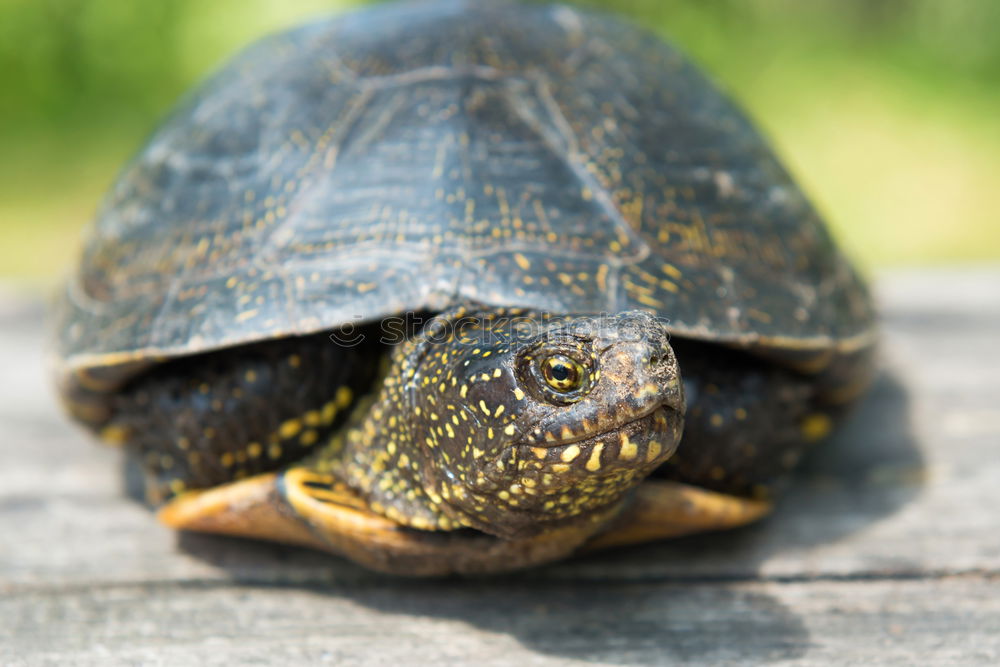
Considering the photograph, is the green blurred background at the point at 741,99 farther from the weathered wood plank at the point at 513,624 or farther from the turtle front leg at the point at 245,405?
the weathered wood plank at the point at 513,624

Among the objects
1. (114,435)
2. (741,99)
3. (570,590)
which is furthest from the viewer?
(741,99)

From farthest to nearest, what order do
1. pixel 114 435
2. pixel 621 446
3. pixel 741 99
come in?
pixel 741 99 → pixel 114 435 → pixel 621 446

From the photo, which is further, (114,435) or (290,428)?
(114,435)

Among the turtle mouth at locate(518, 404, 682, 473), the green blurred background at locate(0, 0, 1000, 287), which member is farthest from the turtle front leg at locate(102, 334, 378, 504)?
the green blurred background at locate(0, 0, 1000, 287)

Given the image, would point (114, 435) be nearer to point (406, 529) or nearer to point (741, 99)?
point (406, 529)

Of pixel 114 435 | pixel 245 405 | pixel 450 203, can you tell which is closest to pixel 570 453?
pixel 450 203

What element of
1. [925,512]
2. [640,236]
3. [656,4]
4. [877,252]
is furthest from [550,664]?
[656,4]

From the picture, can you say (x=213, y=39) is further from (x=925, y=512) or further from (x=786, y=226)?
(x=925, y=512)

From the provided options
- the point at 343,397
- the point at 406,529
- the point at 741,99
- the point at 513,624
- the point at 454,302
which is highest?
the point at 454,302
